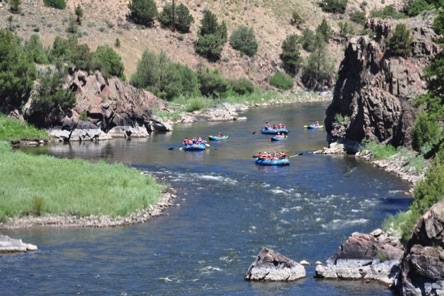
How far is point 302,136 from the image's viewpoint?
109562mm

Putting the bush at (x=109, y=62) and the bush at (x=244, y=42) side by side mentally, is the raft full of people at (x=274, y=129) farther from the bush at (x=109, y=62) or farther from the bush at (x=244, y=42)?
the bush at (x=244, y=42)

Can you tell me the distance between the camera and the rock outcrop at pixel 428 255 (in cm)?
4378

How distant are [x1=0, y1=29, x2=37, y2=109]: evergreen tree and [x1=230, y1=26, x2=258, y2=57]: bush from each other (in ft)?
204

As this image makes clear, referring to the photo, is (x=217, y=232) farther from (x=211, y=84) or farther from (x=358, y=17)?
(x=358, y=17)

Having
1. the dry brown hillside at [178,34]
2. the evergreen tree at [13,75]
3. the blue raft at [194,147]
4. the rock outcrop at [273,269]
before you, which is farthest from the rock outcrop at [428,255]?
the dry brown hillside at [178,34]

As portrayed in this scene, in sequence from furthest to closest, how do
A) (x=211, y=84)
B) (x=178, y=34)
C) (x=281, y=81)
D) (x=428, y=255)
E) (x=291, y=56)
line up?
(x=291, y=56) < (x=281, y=81) < (x=178, y=34) < (x=211, y=84) < (x=428, y=255)

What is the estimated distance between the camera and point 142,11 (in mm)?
160875

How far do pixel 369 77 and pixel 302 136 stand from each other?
15220mm

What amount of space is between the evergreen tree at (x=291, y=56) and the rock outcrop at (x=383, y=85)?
2793 inches

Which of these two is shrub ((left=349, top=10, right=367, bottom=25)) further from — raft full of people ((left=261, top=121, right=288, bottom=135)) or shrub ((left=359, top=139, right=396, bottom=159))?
shrub ((left=359, top=139, right=396, bottom=159))

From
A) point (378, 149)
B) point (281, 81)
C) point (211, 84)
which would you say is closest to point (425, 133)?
point (378, 149)

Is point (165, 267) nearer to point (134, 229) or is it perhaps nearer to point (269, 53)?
point (134, 229)

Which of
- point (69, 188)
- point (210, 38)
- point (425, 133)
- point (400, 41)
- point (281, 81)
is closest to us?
point (69, 188)

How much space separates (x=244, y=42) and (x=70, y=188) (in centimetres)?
10292
